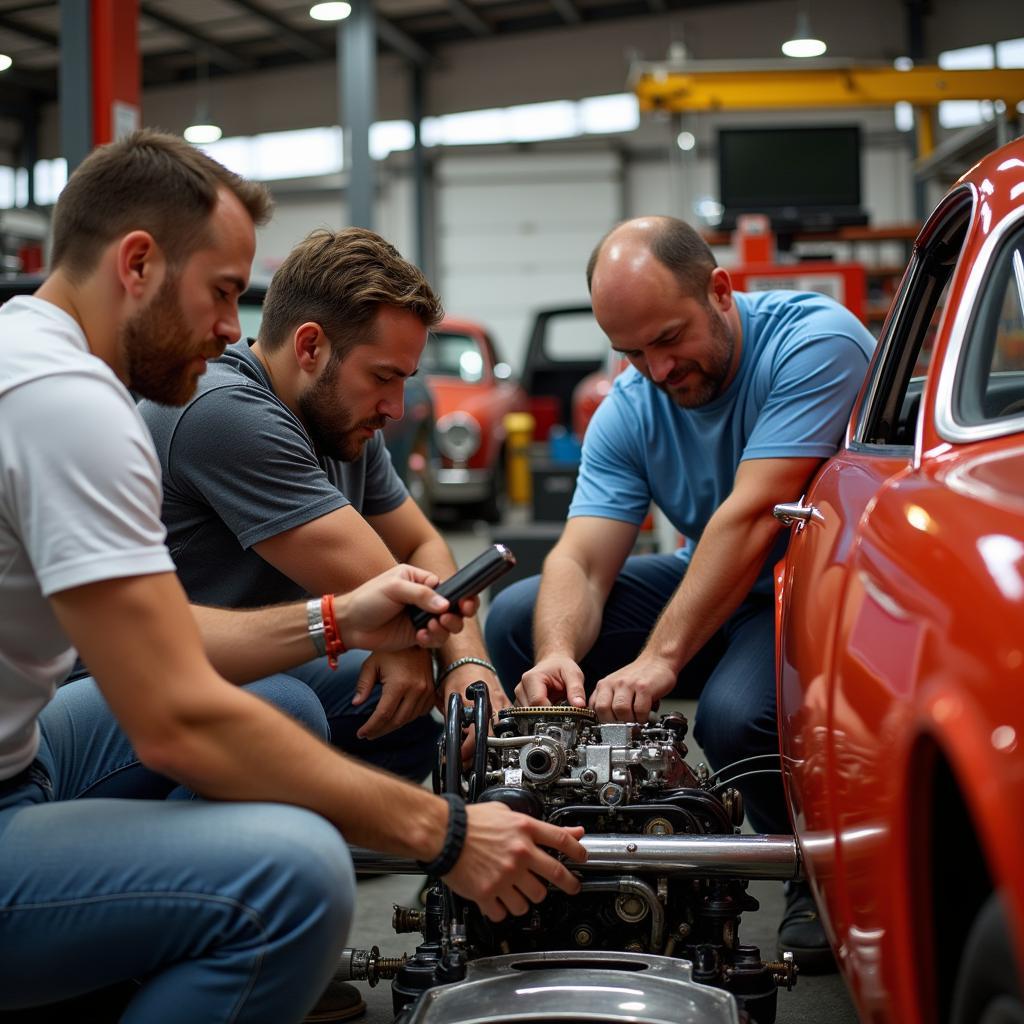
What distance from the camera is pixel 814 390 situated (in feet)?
10.1

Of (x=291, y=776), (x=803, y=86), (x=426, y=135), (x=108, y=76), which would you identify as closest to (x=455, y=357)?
(x=803, y=86)

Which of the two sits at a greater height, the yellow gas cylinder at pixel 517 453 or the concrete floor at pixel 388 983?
the yellow gas cylinder at pixel 517 453

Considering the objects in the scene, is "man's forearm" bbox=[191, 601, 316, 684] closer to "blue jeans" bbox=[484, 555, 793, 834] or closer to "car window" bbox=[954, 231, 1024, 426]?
"blue jeans" bbox=[484, 555, 793, 834]

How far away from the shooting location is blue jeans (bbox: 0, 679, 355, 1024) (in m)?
1.69

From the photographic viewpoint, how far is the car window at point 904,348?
2457 mm

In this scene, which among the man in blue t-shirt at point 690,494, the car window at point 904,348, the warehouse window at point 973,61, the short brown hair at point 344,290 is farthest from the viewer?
the warehouse window at point 973,61

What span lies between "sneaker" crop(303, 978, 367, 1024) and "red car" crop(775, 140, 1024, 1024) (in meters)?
1.00

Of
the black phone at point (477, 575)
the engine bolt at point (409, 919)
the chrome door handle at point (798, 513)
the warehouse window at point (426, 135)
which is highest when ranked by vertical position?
the warehouse window at point (426, 135)

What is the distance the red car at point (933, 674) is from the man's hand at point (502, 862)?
40 centimetres

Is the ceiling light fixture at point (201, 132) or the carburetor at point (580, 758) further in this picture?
the ceiling light fixture at point (201, 132)

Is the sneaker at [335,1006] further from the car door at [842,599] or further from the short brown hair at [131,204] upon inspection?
the short brown hair at [131,204]

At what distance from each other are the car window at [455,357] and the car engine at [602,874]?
1045cm

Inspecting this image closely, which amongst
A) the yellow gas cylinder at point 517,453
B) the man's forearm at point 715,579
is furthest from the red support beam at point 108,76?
the yellow gas cylinder at point 517,453

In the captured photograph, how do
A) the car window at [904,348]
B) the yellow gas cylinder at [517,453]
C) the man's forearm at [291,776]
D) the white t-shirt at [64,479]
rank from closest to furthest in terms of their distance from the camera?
the white t-shirt at [64,479], the man's forearm at [291,776], the car window at [904,348], the yellow gas cylinder at [517,453]
